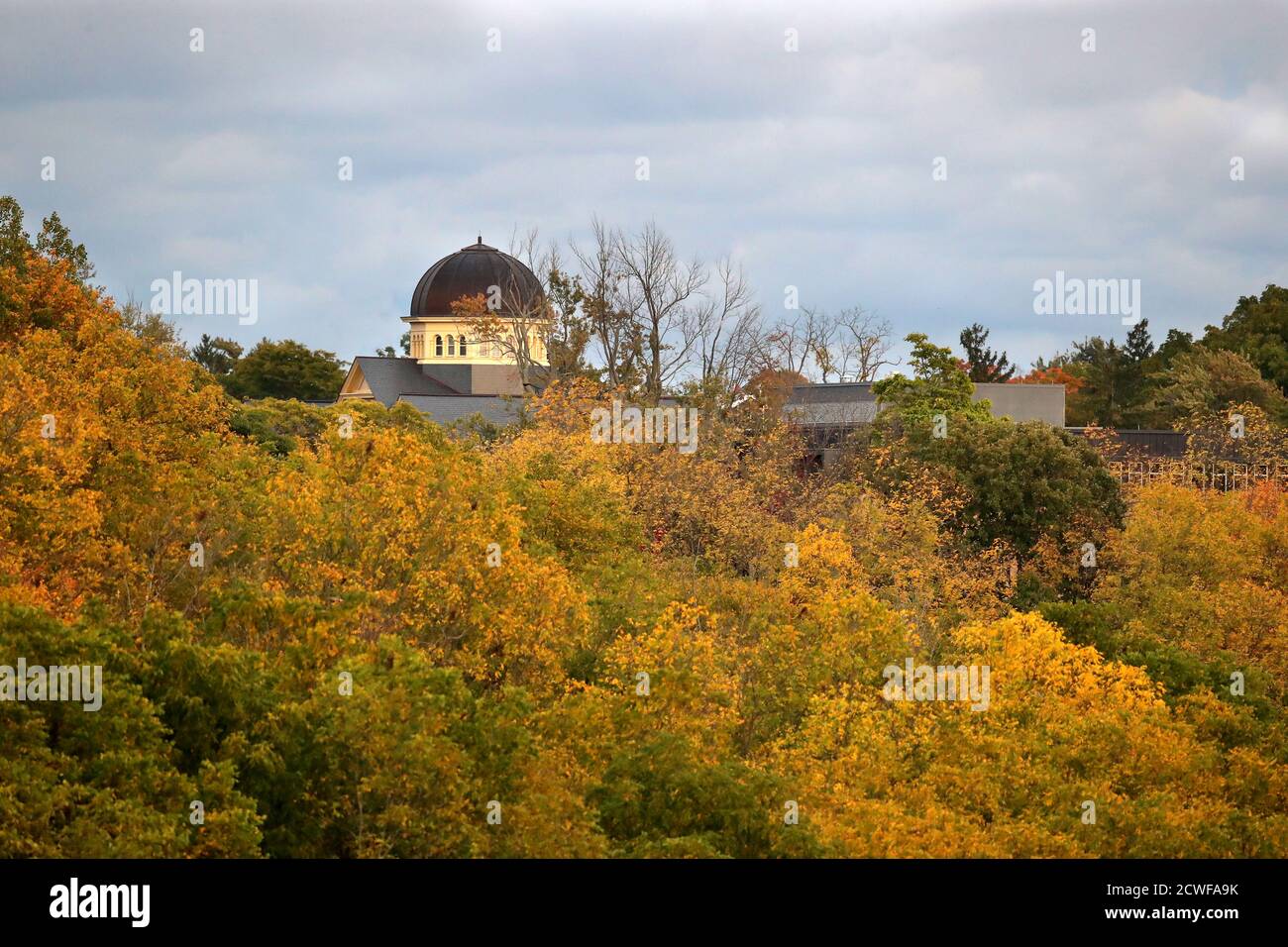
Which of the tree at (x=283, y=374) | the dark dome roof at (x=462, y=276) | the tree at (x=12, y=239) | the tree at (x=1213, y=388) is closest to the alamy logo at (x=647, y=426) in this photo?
the tree at (x=12, y=239)

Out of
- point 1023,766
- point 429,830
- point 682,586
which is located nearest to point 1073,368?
point 682,586

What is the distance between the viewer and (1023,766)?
28.0 m

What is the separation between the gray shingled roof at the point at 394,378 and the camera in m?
104

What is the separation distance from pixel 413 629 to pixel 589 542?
1243 centimetres

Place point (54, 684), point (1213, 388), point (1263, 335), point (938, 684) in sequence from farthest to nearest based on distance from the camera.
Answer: point (1263, 335) → point (1213, 388) → point (938, 684) → point (54, 684)

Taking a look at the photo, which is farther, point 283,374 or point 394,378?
point 283,374

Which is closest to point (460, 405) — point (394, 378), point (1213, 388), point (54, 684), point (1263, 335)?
point (394, 378)

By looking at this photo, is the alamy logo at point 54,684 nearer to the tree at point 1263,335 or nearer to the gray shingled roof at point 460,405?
the gray shingled roof at point 460,405

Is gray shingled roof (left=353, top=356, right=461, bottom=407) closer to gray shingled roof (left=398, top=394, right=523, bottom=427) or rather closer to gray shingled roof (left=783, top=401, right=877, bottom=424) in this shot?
gray shingled roof (left=398, top=394, right=523, bottom=427)

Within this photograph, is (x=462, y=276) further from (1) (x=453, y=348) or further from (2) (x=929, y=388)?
(2) (x=929, y=388)

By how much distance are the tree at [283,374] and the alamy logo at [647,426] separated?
2747 inches
